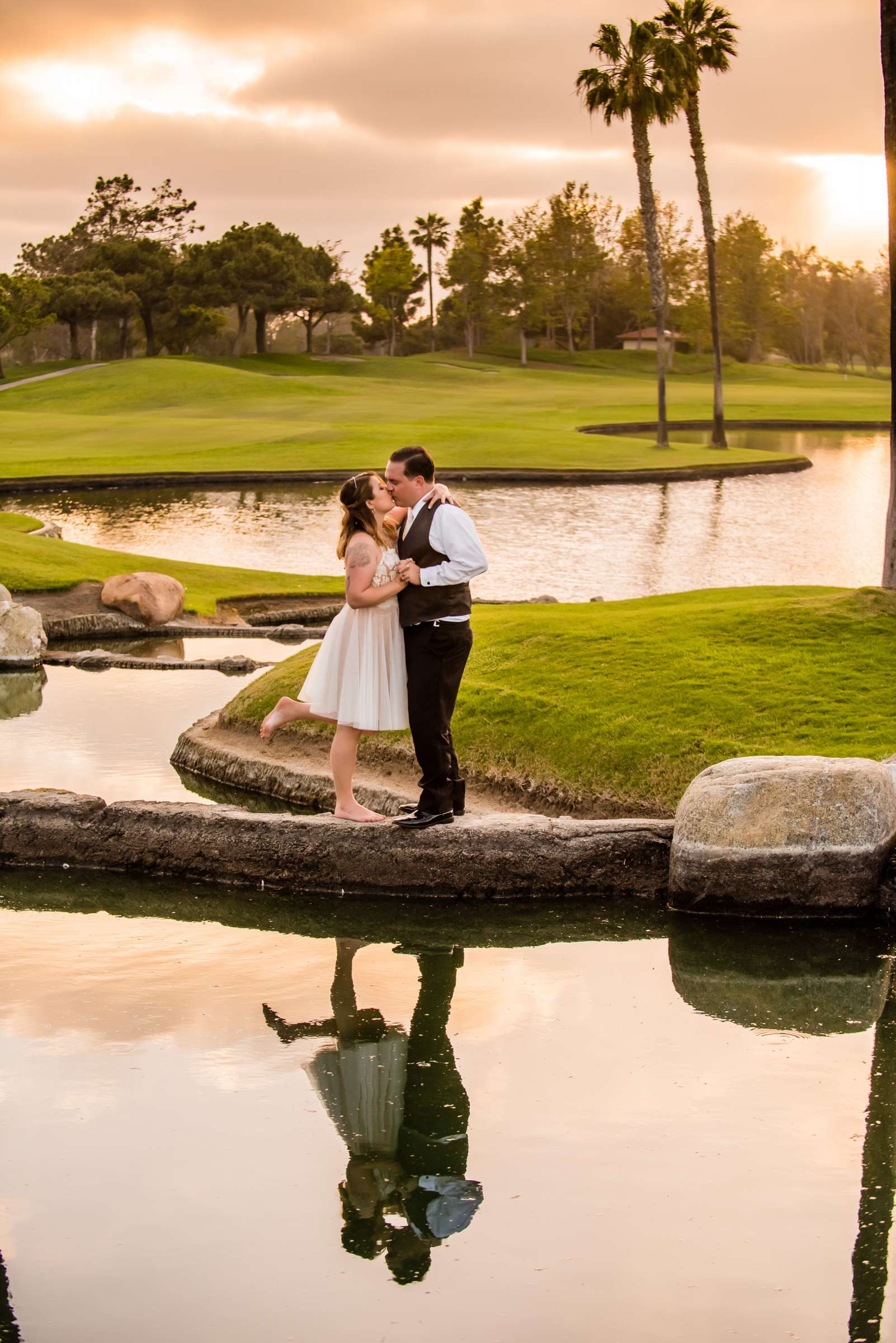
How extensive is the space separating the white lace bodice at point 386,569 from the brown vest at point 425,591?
5cm

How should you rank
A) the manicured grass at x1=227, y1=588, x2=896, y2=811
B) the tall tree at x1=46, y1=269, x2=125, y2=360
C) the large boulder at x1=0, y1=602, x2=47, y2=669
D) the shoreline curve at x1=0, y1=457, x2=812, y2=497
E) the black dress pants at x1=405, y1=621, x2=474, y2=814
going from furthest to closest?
the tall tree at x1=46, y1=269, x2=125, y2=360, the shoreline curve at x1=0, y1=457, x2=812, y2=497, the large boulder at x1=0, y1=602, x2=47, y2=669, the manicured grass at x1=227, y1=588, x2=896, y2=811, the black dress pants at x1=405, y1=621, x2=474, y2=814

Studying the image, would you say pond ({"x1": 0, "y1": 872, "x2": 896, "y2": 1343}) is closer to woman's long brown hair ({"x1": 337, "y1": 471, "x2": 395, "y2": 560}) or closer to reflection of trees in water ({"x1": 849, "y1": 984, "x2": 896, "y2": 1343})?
reflection of trees in water ({"x1": 849, "y1": 984, "x2": 896, "y2": 1343})

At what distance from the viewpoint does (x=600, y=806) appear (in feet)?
32.1

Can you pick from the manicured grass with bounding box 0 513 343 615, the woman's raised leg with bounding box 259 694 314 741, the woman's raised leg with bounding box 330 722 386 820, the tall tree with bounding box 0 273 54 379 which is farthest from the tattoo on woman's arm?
the tall tree with bounding box 0 273 54 379

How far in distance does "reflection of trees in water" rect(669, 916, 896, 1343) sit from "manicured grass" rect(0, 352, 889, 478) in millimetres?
41155

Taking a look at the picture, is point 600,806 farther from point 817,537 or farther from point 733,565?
point 817,537

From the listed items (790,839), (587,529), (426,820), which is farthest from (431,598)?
(587,529)

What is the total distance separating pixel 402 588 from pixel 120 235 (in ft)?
380

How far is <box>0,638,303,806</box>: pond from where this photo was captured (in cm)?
1147

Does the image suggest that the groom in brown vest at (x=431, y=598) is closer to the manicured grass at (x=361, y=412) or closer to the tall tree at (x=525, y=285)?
the manicured grass at (x=361, y=412)

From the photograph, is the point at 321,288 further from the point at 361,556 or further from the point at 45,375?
the point at 361,556

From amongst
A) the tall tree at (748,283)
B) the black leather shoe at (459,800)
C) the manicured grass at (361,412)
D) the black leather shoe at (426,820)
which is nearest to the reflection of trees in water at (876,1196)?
the black leather shoe at (426,820)

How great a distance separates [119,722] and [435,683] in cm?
694

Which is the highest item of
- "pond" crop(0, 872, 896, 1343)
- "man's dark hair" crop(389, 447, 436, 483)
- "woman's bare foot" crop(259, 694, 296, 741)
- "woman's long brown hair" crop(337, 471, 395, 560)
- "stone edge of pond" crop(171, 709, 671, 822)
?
"man's dark hair" crop(389, 447, 436, 483)
